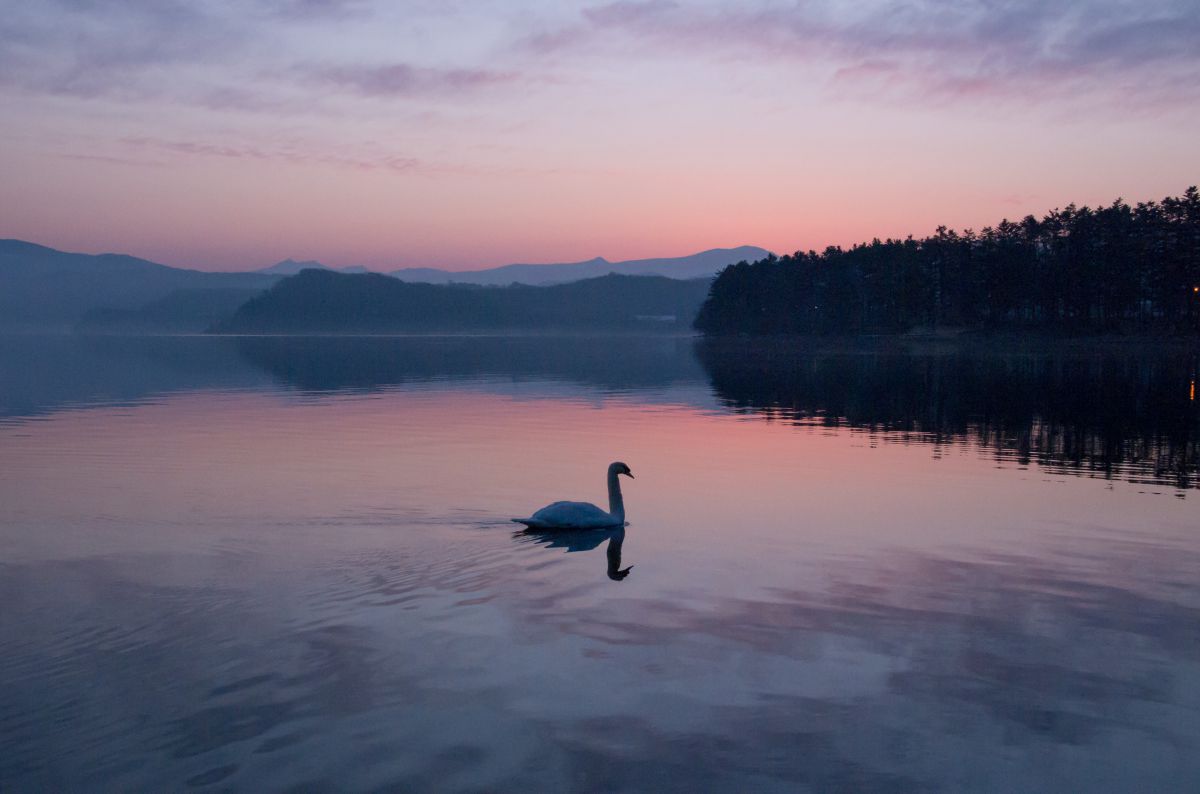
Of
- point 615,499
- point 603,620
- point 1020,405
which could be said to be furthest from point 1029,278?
point 603,620

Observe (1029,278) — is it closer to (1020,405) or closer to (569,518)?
(1020,405)

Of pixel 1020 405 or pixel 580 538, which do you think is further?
pixel 1020 405

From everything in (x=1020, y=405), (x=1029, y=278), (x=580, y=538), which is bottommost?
(x=580, y=538)

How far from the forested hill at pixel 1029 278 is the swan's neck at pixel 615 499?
113 m

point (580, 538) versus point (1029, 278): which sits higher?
point (1029, 278)

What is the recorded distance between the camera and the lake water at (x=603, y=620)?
28.8 ft

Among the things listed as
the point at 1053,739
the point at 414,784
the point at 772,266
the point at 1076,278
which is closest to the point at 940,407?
the point at 1053,739

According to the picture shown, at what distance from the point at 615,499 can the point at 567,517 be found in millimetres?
1493

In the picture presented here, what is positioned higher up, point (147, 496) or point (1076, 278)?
point (1076, 278)

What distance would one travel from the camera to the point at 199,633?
39.7 ft

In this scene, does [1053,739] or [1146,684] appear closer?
[1053,739]

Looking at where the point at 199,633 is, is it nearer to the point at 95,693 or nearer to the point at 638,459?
the point at 95,693

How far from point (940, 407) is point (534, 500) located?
28.3 metres

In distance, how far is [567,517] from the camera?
18.1m
